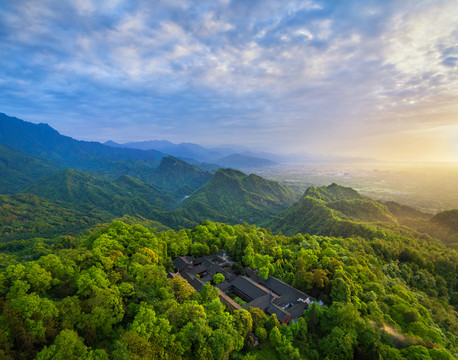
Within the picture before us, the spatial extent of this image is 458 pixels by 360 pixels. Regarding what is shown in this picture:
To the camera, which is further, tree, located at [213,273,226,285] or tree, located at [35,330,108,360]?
tree, located at [213,273,226,285]

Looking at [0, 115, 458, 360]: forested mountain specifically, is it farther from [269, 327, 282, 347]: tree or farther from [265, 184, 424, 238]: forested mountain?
[265, 184, 424, 238]: forested mountain

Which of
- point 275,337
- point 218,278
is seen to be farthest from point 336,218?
point 275,337

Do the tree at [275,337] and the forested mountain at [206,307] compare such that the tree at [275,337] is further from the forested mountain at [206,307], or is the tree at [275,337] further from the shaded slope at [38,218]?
the shaded slope at [38,218]

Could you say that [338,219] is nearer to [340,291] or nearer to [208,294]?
[340,291]

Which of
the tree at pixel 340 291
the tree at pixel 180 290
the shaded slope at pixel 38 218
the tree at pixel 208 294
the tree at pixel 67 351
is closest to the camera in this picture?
the tree at pixel 67 351

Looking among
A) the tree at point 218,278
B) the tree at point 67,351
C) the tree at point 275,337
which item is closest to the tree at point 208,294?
the tree at point 218,278

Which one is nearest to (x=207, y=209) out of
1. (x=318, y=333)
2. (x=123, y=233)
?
(x=123, y=233)

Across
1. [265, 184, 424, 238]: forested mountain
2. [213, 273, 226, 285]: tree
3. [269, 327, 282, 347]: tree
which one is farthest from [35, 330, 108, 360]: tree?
[265, 184, 424, 238]: forested mountain

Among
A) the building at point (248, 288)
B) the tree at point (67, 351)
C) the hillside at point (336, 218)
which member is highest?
the tree at point (67, 351)

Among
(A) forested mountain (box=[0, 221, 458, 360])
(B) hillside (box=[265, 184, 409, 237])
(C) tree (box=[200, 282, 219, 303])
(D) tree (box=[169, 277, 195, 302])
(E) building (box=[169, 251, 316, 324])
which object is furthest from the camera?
(B) hillside (box=[265, 184, 409, 237])

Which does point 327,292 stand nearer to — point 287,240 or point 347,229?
point 287,240

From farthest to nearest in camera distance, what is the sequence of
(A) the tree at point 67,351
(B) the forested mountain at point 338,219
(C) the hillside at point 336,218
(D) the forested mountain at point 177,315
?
(C) the hillside at point 336,218, (B) the forested mountain at point 338,219, (D) the forested mountain at point 177,315, (A) the tree at point 67,351
